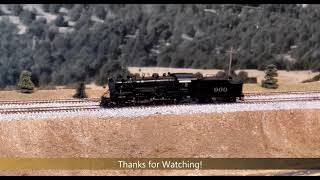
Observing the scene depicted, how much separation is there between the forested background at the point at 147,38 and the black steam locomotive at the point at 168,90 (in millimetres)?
17280

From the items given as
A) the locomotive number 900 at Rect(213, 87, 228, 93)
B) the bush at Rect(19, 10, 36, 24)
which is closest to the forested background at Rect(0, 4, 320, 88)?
the bush at Rect(19, 10, 36, 24)

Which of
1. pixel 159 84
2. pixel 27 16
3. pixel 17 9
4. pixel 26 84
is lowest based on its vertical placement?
pixel 26 84

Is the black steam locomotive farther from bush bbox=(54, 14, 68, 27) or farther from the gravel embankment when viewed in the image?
bush bbox=(54, 14, 68, 27)

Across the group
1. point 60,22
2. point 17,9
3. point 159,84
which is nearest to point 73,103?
point 159,84

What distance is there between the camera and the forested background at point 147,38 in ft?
197

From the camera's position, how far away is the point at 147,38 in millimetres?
66062

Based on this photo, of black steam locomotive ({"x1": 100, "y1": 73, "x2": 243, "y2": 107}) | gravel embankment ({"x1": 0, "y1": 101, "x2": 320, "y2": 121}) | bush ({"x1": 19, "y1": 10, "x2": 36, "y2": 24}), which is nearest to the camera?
gravel embankment ({"x1": 0, "y1": 101, "x2": 320, "y2": 121})

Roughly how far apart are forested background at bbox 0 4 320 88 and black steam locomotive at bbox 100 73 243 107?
17.3m

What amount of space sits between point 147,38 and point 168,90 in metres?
27.8

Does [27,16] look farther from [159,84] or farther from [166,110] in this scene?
[166,110]

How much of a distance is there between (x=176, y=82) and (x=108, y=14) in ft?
111

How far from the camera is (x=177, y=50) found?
211ft

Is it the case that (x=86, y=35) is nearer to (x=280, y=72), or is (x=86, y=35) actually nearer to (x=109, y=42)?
(x=109, y=42)

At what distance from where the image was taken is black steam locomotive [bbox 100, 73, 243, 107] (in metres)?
38.4
